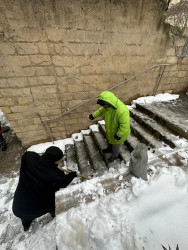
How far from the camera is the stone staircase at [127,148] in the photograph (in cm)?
167

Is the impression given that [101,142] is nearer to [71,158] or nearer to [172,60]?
[71,158]

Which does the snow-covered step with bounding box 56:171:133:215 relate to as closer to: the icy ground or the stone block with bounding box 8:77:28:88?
the icy ground

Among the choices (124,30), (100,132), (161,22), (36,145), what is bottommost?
(36,145)

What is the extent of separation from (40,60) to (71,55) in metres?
0.79

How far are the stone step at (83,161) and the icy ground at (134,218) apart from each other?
1.14m

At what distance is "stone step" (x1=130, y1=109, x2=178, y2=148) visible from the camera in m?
2.60

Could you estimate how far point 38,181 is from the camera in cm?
152

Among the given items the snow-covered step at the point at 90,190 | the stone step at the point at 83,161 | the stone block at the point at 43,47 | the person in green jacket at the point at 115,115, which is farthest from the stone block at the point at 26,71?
the snow-covered step at the point at 90,190

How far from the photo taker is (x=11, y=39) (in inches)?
98.0

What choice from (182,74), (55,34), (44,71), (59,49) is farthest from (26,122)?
(182,74)

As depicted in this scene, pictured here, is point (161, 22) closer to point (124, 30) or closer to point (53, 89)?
point (124, 30)

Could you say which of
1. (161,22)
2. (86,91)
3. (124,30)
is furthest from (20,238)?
(161,22)

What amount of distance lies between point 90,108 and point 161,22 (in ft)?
9.92

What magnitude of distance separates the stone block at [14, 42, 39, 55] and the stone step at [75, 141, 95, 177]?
2.78 meters
